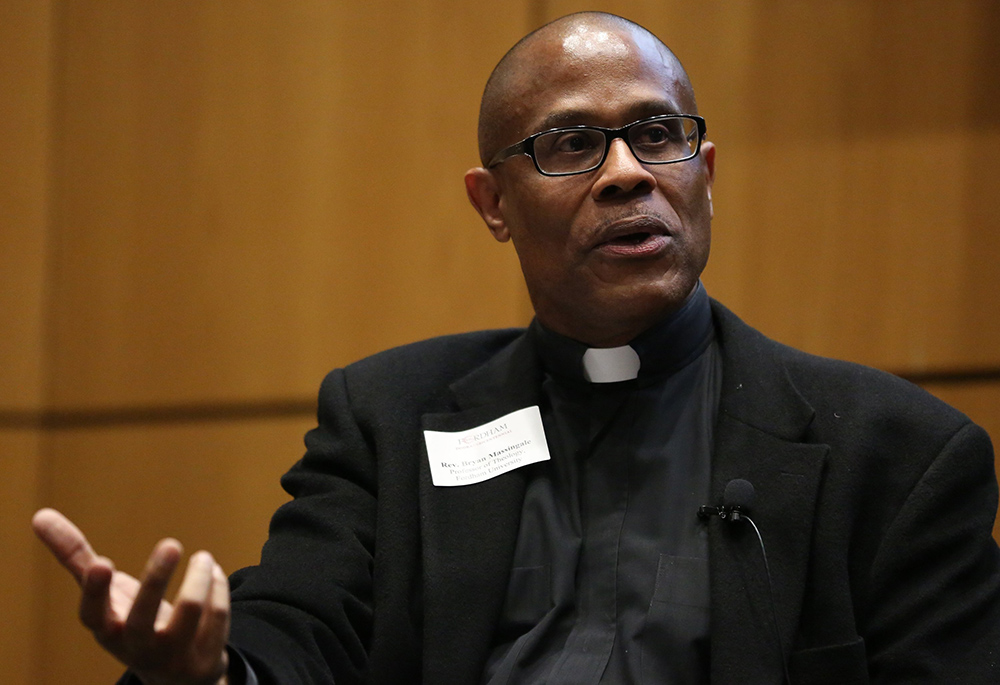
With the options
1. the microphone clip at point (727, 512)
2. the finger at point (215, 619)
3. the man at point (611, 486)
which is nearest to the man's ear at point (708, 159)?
the man at point (611, 486)

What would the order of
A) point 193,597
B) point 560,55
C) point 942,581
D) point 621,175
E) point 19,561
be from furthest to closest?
point 19,561
point 560,55
point 621,175
point 942,581
point 193,597

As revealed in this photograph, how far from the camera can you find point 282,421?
2.43 m

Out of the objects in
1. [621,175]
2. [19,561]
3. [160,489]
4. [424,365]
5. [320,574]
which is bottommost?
[19,561]

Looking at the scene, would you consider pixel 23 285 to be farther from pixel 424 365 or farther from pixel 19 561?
pixel 424 365

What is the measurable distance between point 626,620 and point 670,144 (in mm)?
775

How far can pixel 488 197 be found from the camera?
1.81m

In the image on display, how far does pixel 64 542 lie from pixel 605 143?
1.01m

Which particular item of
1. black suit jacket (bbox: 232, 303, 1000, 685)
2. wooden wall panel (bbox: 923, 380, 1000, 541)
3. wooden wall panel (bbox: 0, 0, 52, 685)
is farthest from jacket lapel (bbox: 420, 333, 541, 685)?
wooden wall panel (bbox: 0, 0, 52, 685)

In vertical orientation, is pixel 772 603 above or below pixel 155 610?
below

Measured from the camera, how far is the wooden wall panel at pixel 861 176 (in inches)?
88.5

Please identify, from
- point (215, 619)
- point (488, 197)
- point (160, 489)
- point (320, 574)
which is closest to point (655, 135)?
point (488, 197)

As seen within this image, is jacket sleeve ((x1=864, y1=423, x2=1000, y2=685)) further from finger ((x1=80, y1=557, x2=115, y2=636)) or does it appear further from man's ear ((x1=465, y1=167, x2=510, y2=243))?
finger ((x1=80, y1=557, x2=115, y2=636))

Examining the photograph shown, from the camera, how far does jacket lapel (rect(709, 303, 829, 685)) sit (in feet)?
4.11

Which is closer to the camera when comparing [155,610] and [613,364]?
[155,610]
